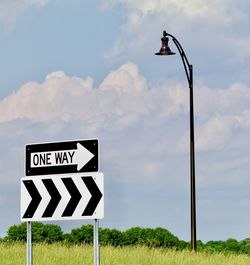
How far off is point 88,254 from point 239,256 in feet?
15.5

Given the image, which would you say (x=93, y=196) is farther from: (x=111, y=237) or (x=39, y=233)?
(x=111, y=237)

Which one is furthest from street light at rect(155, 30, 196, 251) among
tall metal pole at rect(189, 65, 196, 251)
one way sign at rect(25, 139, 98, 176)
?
one way sign at rect(25, 139, 98, 176)

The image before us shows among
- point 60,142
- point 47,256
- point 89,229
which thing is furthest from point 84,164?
point 89,229

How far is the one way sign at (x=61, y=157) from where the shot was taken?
1173 cm

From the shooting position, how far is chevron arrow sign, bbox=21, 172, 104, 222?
1161cm

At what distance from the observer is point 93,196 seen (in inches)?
458

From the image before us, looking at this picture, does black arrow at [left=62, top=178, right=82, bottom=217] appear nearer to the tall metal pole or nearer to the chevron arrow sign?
the chevron arrow sign

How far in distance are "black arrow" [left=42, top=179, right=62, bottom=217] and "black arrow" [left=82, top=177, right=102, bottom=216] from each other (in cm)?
56

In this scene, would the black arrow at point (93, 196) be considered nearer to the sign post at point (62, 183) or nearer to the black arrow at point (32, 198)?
the sign post at point (62, 183)

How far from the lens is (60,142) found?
12023mm

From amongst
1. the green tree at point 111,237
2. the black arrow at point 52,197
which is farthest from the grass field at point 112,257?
the black arrow at point 52,197

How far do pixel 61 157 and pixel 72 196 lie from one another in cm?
59

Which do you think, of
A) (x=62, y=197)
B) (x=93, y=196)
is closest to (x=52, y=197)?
(x=62, y=197)

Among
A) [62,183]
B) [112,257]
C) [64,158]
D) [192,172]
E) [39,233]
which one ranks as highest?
[192,172]
